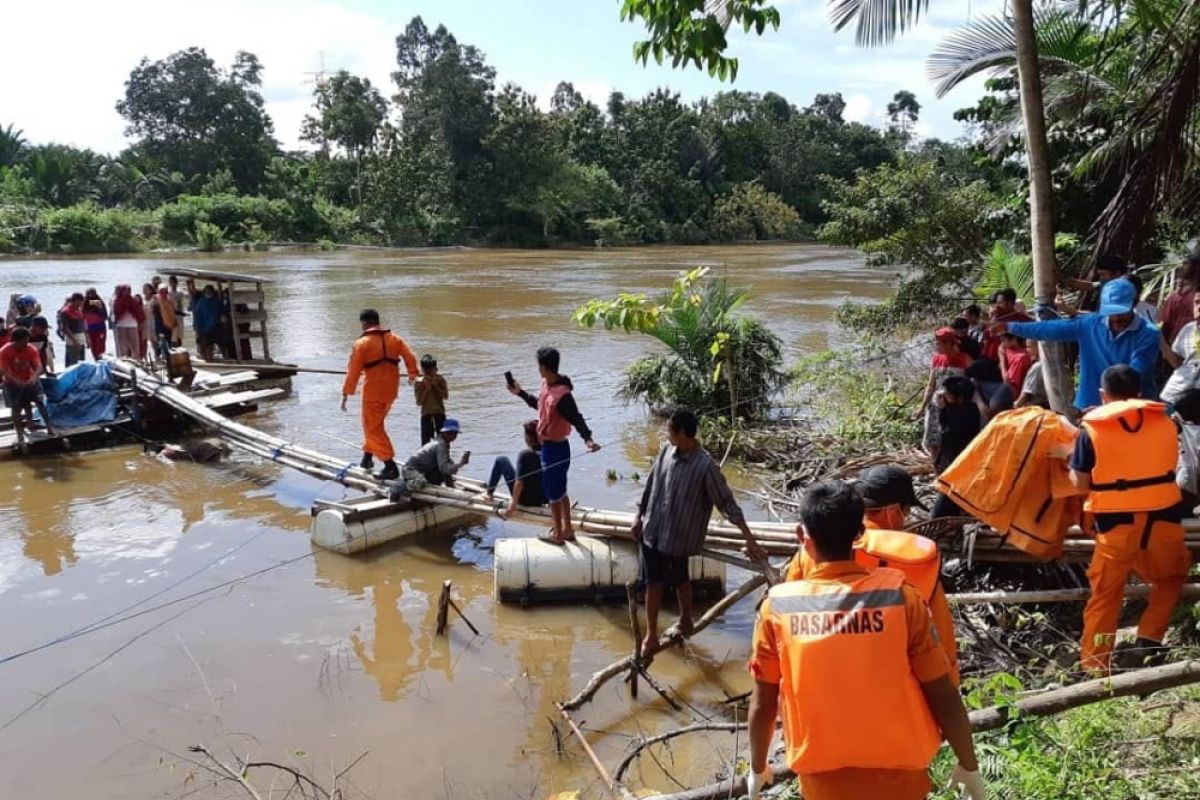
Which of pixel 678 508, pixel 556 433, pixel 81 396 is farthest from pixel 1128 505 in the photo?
pixel 81 396

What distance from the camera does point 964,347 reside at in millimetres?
7562

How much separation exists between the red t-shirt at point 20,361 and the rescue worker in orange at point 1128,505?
1063 cm

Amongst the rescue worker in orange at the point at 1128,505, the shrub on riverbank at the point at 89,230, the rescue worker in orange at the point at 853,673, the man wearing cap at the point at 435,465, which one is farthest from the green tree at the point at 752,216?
the rescue worker in orange at the point at 853,673

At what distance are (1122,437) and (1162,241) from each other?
Result: 6.71m

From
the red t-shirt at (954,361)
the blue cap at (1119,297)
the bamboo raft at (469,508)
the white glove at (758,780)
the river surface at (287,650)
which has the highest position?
the blue cap at (1119,297)

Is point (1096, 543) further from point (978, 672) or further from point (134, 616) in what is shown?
point (134, 616)

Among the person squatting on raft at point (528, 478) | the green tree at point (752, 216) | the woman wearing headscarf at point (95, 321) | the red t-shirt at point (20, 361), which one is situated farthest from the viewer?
the green tree at point (752, 216)

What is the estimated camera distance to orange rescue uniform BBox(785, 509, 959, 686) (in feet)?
9.02

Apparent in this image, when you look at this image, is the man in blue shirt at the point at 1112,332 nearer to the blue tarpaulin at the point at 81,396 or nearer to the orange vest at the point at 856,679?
the orange vest at the point at 856,679

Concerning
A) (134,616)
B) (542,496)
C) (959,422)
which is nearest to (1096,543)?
(959,422)

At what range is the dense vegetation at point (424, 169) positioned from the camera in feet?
178

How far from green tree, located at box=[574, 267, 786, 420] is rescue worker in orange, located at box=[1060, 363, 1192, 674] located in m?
6.67

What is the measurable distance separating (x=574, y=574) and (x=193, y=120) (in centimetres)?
6682

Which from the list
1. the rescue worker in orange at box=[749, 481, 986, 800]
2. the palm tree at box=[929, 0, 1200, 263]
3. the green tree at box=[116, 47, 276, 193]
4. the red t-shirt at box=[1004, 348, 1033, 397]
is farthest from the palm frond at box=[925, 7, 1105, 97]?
the green tree at box=[116, 47, 276, 193]
